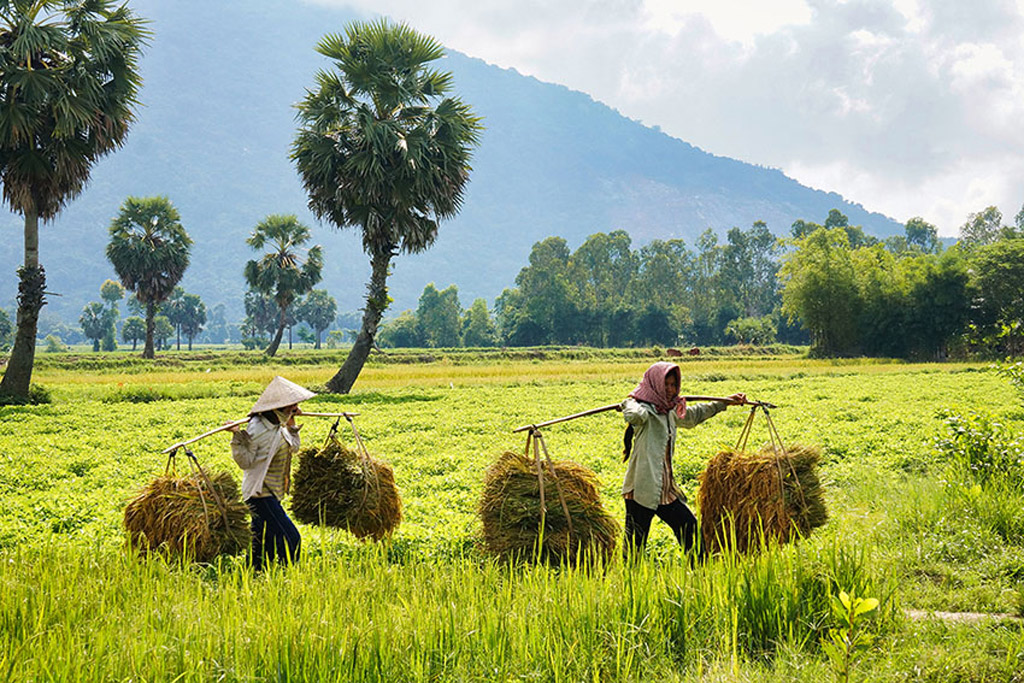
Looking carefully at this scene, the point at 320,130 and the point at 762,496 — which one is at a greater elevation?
the point at 320,130

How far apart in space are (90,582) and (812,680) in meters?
5.04

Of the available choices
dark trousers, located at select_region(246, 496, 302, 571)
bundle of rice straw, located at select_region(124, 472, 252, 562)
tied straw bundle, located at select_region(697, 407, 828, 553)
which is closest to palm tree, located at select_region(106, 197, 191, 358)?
bundle of rice straw, located at select_region(124, 472, 252, 562)

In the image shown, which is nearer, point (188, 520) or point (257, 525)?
point (188, 520)

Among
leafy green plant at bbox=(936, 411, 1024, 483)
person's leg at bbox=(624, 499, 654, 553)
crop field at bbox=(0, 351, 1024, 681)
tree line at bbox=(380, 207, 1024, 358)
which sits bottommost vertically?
crop field at bbox=(0, 351, 1024, 681)

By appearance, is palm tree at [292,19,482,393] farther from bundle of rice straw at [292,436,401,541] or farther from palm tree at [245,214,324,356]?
palm tree at [245,214,324,356]

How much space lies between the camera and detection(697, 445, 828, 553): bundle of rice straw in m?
6.30

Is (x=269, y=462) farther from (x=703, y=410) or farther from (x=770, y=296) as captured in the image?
(x=770, y=296)

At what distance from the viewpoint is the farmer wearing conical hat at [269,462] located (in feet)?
21.5

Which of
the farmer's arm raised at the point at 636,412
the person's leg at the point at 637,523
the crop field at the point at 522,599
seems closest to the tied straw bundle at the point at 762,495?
the crop field at the point at 522,599

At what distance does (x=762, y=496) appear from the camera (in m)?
6.33

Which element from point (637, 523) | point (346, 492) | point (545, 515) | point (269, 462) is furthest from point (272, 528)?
point (637, 523)

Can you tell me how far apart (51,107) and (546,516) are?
906 inches

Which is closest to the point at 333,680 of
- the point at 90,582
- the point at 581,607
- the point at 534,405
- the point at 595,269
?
the point at 581,607

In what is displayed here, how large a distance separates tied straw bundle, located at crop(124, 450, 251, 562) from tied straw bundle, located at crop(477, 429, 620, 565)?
7.08ft
